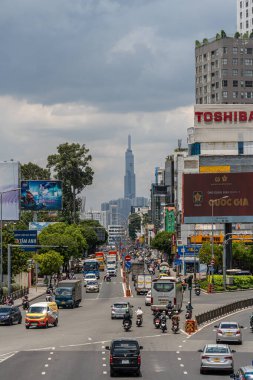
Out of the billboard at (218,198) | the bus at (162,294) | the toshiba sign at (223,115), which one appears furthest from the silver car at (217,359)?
the toshiba sign at (223,115)

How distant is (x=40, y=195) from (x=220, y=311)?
76.8 meters

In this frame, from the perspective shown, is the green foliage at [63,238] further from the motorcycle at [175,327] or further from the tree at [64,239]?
the motorcycle at [175,327]

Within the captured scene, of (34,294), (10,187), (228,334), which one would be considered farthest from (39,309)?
(10,187)

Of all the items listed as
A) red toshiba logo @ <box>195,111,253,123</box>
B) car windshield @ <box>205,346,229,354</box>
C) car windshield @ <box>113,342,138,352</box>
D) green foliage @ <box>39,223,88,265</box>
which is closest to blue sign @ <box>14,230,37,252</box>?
green foliage @ <box>39,223,88,265</box>

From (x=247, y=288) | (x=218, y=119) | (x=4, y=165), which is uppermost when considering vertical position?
(x=218, y=119)

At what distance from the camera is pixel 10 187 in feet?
445

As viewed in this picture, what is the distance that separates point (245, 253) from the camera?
14062 cm

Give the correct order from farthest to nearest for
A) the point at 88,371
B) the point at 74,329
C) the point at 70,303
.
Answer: the point at 70,303, the point at 74,329, the point at 88,371

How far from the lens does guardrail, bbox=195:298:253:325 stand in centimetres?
6944

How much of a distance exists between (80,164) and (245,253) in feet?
197

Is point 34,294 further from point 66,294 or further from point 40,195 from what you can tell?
point 40,195

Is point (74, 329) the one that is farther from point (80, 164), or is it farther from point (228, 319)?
point (80, 164)

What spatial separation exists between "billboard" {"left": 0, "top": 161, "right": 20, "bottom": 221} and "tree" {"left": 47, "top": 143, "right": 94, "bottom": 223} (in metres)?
54.1

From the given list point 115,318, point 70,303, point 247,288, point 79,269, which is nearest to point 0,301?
point 70,303
